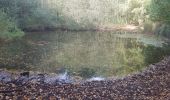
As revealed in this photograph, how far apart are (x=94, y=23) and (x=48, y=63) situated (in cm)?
5043

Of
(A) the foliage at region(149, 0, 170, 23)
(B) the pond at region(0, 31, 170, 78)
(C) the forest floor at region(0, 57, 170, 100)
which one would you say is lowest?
(B) the pond at region(0, 31, 170, 78)

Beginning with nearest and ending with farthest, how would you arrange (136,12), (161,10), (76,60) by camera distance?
(76,60), (161,10), (136,12)

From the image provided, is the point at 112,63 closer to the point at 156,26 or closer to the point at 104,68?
the point at 104,68

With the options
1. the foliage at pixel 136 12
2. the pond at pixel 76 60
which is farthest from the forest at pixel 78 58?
the foliage at pixel 136 12

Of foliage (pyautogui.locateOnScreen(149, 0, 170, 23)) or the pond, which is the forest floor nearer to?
the pond

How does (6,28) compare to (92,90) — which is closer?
(92,90)

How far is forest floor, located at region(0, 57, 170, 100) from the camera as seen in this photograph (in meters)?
15.7

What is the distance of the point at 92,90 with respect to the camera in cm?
1811

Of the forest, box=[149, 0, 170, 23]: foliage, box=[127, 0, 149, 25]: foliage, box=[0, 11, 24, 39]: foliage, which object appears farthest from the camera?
box=[127, 0, 149, 25]: foliage

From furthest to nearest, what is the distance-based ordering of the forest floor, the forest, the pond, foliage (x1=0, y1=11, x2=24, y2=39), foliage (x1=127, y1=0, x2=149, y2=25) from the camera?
foliage (x1=127, y1=0, x2=149, y2=25) → foliage (x1=0, y1=11, x2=24, y2=39) → the pond → the forest → the forest floor

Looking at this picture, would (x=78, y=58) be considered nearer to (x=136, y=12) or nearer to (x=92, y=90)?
(x=92, y=90)

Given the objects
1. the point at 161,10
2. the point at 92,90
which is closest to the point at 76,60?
the point at 161,10

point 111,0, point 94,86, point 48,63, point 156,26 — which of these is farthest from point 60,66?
point 111,0

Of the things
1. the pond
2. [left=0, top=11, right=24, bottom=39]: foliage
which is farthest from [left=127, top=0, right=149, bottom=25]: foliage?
[left=0, top=11, right=24, bottom=39]: foliage
